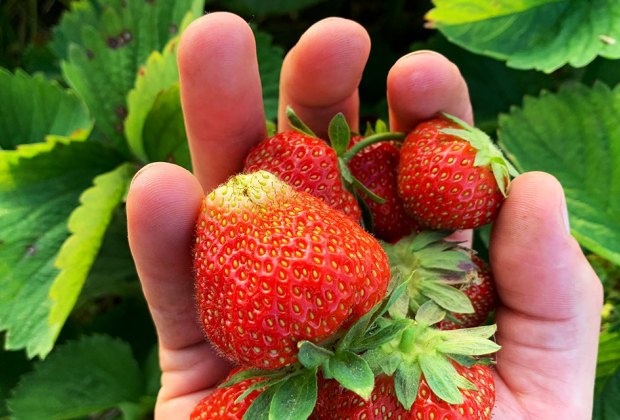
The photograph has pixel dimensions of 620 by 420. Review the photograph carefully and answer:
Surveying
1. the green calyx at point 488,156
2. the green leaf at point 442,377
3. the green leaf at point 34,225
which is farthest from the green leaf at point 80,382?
the green calyx at point 488,156

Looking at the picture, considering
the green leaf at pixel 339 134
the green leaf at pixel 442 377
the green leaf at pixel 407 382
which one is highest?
the green leaf at pixel 339 134

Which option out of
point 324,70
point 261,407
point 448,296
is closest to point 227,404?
point 261,407

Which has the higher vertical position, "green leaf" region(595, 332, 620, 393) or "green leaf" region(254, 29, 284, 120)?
"green leaf" region(254, 29, 284, 120)

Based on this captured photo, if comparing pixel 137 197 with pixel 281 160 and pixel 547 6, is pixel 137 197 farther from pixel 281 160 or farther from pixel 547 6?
pixel 547 6

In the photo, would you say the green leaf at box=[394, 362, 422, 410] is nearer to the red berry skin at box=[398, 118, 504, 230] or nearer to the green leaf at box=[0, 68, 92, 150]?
the red berry skin at box=[398, 118, 504, 230]

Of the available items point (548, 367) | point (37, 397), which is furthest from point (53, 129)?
point (548, 367)

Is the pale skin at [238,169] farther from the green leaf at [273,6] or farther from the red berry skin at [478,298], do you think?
the green leaf at [273,6]

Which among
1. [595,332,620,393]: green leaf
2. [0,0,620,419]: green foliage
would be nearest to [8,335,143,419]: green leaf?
[0,0,620,419]: green foliage
